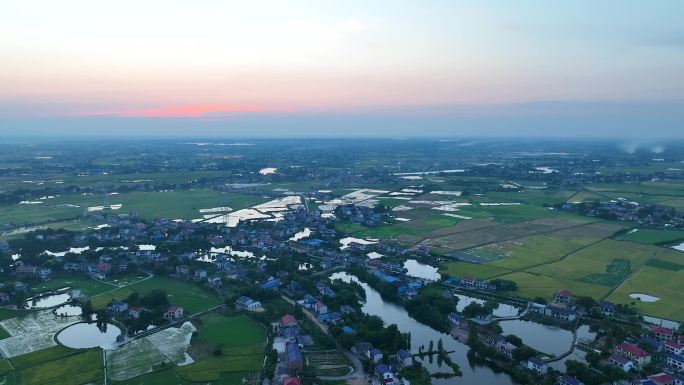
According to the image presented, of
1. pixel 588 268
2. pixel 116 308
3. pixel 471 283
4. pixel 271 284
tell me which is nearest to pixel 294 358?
pixel 271 284

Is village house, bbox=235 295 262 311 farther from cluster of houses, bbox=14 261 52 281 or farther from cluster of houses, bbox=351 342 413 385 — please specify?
cluster of houses, bbox=14 261 52 281

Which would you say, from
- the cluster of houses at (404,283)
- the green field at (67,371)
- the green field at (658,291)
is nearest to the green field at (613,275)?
the green field at (658,291)

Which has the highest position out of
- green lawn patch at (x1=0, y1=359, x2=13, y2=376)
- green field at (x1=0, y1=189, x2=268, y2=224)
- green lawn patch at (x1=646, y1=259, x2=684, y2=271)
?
green lawn patch at (x1=646, y1=259, x2=684, y2=271)

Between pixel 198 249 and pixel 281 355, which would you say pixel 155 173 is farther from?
pixel 281 355

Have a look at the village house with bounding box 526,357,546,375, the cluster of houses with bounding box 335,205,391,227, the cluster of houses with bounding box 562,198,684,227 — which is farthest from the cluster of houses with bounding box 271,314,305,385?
the cluster of houses with bounding box 562,198,684,227

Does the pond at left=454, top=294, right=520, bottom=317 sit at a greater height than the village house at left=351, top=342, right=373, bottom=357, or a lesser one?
lesser

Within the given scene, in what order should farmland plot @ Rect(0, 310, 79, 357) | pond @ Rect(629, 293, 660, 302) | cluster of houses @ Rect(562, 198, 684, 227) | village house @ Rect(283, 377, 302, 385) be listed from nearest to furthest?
village house @ Rect(283, 377, 302, 385) < farmland plot @ Rect(0, 310, 79, 357) < pond @ Rect(629, 293, 660, 302) < cluster of houses @ Rect(562, 198, 684, 227)

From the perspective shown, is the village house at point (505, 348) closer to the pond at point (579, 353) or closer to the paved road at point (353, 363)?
the pond at point (579, 353)
